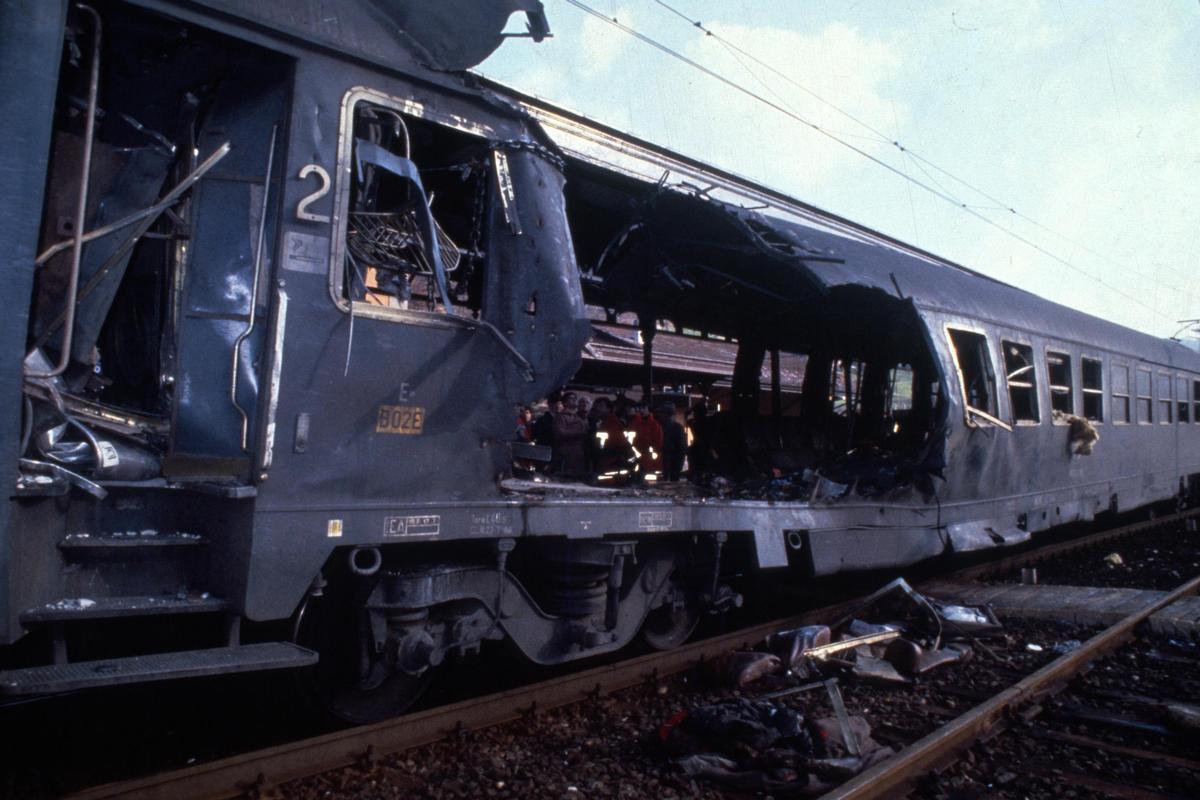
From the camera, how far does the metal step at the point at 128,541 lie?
10.6 ft

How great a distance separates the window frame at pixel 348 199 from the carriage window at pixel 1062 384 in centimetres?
926

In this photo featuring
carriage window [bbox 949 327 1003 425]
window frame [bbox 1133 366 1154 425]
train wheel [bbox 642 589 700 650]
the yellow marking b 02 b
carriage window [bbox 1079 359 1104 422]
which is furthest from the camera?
window frame [bbox 1133 366 1154 425]

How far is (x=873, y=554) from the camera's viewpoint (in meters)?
7.21

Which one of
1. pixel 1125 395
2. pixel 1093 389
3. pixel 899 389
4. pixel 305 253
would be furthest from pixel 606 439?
pixel 1125 395

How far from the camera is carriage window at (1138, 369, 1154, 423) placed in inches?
521

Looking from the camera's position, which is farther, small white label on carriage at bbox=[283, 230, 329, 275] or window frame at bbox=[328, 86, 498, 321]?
window frame at bbox=[328, 86, 498, 321]

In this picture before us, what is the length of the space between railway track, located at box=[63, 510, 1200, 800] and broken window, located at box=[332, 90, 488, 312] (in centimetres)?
210

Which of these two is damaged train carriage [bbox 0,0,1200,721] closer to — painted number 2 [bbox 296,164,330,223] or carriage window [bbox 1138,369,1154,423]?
painted number 2 [bbox 296,164,330,223]

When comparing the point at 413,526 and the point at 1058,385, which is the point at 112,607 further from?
the point at 1058,385

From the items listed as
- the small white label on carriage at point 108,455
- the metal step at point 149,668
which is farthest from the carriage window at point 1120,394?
the small white label on carriage at point 108,455

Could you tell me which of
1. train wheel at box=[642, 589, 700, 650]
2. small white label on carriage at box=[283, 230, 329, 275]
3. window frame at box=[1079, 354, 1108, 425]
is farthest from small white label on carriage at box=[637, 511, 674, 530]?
window frame at box=[1079, 354, 1108, 425]

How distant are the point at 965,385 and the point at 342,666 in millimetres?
7407

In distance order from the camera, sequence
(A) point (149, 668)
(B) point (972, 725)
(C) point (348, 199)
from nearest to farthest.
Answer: (A) point (149, 668), (C) point (348, 199), (B) point (972, 725)

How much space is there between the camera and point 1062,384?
35.4ft
